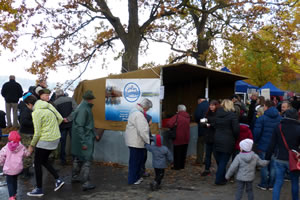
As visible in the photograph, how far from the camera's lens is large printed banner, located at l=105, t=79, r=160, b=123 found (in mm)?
8148

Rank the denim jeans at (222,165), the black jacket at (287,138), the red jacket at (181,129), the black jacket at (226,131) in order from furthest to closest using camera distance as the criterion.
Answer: the red jacket at (181,129) → the denim jeans at (222,165) → the black jacket at (226,131) → the black jacket at (287,138)

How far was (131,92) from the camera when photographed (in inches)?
334

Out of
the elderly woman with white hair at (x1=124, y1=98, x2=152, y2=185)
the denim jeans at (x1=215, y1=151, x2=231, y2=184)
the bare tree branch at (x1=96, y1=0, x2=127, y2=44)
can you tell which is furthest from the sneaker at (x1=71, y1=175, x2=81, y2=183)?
the bare tree branch at (x1=96, y1=0, x2=127, y2=44)

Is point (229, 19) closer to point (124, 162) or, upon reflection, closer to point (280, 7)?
point (280, 7)

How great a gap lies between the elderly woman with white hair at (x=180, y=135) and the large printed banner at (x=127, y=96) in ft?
1.48

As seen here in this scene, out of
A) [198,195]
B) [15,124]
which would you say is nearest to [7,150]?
[198,195]

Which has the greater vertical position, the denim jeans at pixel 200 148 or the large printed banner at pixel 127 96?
the large printed banner at pixel 127 96

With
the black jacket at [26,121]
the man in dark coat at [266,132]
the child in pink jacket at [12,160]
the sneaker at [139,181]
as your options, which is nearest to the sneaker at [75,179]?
the sneaker at [139,181]

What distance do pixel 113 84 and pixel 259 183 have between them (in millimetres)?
4343

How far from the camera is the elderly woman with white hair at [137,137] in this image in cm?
668

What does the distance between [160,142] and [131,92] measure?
2397 mm

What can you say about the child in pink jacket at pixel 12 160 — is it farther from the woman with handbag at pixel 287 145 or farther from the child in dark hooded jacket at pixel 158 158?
the woman with handbag at pixel 287 145

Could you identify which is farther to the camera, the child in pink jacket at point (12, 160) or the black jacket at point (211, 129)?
the black jacket at point (211, 129)

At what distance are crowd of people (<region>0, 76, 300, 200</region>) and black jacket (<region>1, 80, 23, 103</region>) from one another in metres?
3.35
